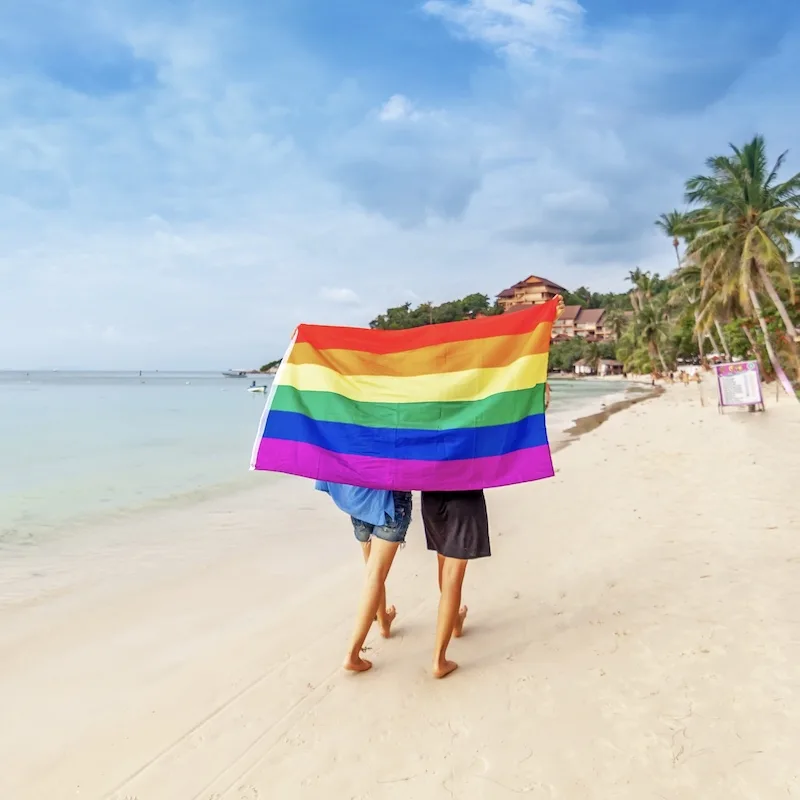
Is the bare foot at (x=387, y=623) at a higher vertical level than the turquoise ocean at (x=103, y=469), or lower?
higher

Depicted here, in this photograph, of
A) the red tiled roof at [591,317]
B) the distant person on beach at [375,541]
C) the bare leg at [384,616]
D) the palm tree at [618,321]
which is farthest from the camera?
the red tiled roof at [591,317]

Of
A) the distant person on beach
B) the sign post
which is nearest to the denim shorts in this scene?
the distant person on beach

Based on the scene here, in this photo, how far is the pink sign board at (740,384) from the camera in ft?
52.1

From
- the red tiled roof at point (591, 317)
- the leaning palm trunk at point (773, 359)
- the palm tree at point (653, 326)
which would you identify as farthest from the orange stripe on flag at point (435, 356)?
the red tiled roof at point (591, 317)

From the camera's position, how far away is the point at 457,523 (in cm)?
313

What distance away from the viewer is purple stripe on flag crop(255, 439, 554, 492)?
3.17 metres

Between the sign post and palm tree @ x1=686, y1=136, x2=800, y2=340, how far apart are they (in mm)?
7780

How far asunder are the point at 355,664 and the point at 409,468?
1.17m

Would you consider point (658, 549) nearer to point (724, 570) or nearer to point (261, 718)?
point (724, 570)

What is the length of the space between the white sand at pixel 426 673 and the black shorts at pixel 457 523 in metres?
0.73

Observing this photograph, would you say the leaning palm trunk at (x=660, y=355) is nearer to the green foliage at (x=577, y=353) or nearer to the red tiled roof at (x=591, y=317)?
the green foliage at (x=577, y=353)

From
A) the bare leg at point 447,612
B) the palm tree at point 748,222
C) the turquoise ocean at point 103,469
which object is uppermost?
Result: the palm tree at point 748,222

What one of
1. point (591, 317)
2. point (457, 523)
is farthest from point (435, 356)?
point (591, 317)

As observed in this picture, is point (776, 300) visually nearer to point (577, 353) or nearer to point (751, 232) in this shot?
point (751, 232)
